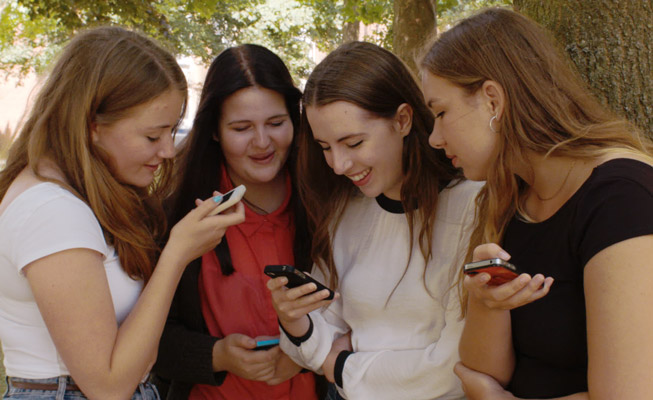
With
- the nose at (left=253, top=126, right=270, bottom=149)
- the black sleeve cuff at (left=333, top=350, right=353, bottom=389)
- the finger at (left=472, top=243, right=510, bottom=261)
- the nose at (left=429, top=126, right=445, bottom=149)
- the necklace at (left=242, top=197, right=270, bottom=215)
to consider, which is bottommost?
the black sleeve cuff at (left=333, top=350, right=353, bottom=389)

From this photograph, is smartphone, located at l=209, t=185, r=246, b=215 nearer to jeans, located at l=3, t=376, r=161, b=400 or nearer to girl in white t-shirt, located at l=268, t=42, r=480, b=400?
girl in white t-shirt, located at l=268, t=42, r=480, b=400

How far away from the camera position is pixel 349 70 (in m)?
2.27

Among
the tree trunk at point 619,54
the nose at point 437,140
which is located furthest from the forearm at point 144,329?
the tree trunk at point 619,54

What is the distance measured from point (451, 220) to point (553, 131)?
1.91 ft

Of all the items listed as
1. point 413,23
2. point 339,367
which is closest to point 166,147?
point 339,367

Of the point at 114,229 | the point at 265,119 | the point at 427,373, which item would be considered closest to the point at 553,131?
the point at 427,373

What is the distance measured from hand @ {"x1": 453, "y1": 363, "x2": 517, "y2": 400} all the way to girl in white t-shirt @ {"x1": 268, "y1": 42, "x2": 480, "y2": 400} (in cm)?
12

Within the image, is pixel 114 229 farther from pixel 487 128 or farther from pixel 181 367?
pixel 487 128

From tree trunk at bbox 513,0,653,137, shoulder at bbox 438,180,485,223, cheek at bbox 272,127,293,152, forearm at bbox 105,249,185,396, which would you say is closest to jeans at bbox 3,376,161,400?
forearm at bbox 105,249,185,396

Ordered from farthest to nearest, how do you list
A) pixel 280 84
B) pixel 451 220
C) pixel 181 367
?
pixel 280 84, pixel 181 367, pixel 451 220

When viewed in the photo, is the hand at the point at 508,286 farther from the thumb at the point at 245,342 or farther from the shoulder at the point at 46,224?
the shoulder at the point at 46,224

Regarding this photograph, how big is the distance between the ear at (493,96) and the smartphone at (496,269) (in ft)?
1.69

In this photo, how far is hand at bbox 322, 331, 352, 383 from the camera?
2.28m

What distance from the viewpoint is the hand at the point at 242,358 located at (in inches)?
92.2
